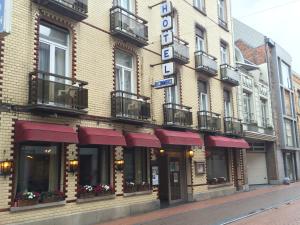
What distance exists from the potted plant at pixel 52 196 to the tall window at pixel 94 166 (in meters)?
1.29

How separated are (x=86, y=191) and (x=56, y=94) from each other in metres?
3.62

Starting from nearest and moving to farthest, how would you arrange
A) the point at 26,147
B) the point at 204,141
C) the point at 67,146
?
the point at 26,147
the point at 67,146
the point at 204,141

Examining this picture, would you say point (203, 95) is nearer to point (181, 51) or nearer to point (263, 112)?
point (181, 51)

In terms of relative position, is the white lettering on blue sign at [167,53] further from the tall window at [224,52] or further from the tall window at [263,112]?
the tall window at [263,112]

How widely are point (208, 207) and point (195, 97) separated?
21.1 ft

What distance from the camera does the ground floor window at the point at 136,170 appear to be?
15867 millimetres

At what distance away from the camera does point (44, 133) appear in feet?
38.4

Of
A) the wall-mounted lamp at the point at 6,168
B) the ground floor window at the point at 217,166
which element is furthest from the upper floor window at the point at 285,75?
the wall-mounted lamp at the point at 6,168

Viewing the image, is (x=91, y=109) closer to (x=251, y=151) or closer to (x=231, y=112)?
(x=231, y=112)

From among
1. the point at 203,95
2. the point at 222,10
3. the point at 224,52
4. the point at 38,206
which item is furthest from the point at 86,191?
the point at 222,10

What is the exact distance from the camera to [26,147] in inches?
484

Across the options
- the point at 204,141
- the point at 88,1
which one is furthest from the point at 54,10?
the point at 204,141

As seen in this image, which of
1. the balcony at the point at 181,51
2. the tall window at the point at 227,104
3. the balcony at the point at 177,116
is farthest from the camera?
the tall window at the point at 227,104

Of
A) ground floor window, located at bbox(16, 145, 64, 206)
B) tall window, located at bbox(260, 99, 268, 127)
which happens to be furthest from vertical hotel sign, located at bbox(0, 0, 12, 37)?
tall window, located at bbox(260, 99, 268, 127)
